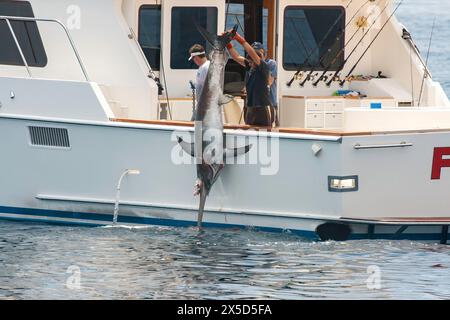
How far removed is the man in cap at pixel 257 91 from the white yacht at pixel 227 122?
42 centimetres

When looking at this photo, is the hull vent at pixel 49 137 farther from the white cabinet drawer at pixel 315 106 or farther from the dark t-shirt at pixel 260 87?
the white cabinet drawer at pixel 315 106

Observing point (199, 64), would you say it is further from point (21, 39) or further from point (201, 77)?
point (21, 39)

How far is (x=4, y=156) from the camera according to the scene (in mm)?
16484

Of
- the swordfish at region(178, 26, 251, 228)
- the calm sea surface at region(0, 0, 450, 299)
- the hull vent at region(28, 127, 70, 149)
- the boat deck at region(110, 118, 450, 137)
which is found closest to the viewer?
the calm sea surface at region(0, 0, 450, 299)

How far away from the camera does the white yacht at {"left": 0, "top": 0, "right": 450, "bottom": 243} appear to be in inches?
601

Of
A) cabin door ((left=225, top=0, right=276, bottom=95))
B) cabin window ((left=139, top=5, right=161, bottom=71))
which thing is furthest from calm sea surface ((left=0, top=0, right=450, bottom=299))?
cabin door ((left=225, top=0, right=276, bottom=95))

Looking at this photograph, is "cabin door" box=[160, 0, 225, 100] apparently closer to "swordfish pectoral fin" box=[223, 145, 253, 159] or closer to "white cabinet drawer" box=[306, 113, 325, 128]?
"white cabinet drawer" box=[306, 113, 325, 128]

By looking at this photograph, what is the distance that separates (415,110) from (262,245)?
2069mm

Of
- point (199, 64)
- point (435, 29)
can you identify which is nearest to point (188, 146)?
point (199, 64)

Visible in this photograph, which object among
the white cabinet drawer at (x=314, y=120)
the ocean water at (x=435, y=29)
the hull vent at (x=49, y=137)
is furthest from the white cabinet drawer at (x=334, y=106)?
the ocean water at (x=435, y=29)

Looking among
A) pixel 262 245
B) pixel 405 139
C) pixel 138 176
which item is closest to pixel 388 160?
pixel 405 139

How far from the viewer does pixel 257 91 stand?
15977 millimetres

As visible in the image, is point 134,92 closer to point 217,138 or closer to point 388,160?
point 217,138

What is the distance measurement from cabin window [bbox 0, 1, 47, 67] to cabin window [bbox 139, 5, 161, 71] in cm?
114
